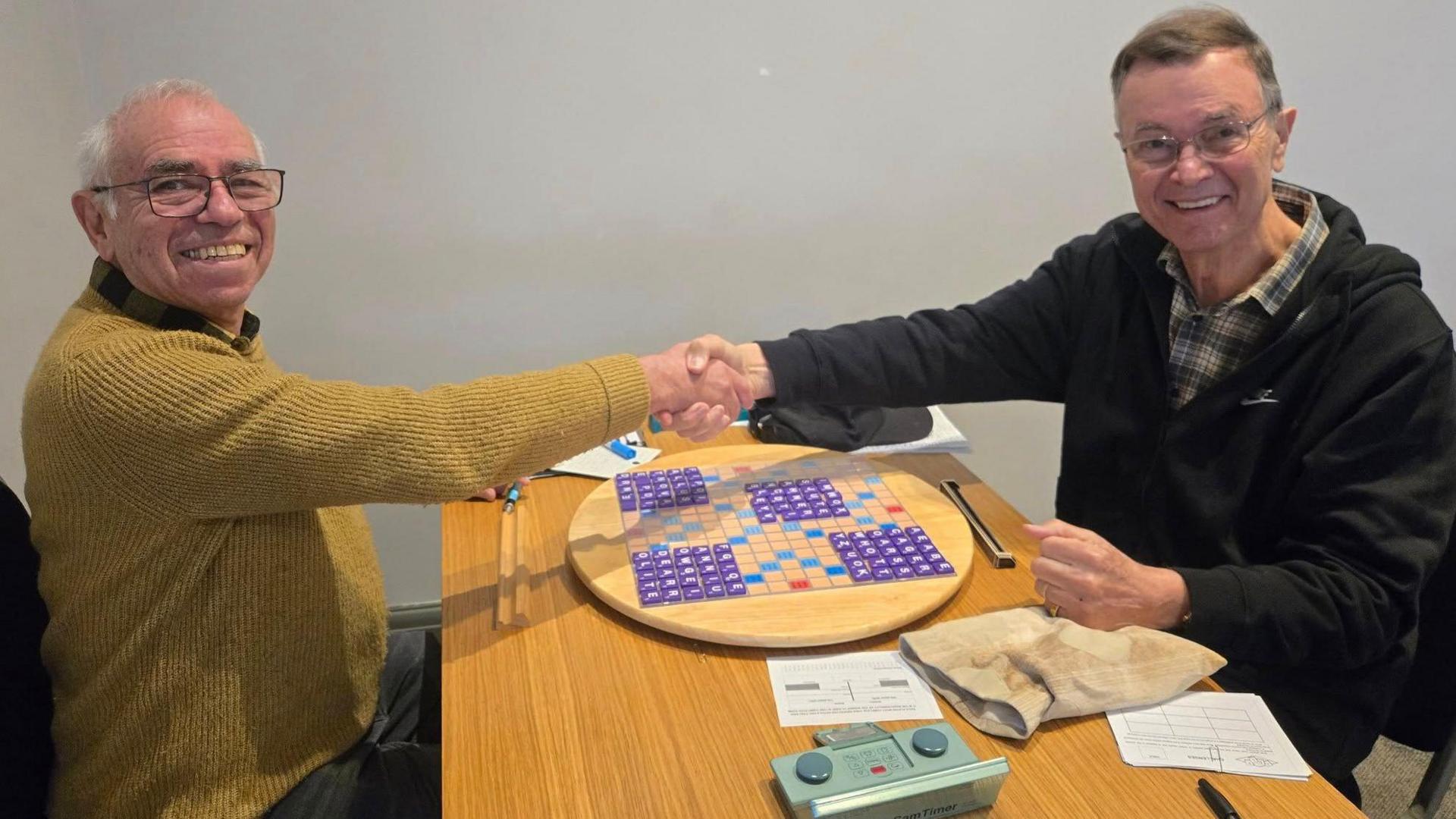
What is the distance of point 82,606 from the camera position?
3.53 ft

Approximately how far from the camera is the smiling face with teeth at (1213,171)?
51.7 inches

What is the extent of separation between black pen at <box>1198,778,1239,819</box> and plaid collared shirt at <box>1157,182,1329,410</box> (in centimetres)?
70

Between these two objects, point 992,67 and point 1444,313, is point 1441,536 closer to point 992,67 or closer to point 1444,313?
point 992,67

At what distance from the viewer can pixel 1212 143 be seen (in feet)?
4.38

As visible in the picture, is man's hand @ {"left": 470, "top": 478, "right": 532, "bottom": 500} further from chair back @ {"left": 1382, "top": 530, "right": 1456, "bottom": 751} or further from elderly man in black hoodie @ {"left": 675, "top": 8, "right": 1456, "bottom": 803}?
chair back @ {"left": 1382, "top": 530, "right": 1456, "bottom": 751}

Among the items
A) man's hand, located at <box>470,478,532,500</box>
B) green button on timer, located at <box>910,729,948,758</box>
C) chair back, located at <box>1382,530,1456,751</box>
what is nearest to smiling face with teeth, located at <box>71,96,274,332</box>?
man's hand, located at <box>470,478,532,500</box>

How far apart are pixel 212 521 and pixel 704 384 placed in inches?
27.5

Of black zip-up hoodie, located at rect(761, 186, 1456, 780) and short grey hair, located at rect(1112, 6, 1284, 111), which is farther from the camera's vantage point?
short grey hair, located at rect(1112, 6, 1284, 111)

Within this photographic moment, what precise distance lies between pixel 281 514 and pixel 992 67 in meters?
1.89

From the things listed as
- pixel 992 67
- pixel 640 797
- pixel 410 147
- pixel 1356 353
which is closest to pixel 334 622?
pixel 640 797

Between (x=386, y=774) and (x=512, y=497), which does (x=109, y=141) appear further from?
(x=386, y=774)

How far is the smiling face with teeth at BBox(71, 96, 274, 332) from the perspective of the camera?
1.13m

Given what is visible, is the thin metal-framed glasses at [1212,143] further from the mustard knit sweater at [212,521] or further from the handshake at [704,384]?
the mustard knit sweater at [212,521]

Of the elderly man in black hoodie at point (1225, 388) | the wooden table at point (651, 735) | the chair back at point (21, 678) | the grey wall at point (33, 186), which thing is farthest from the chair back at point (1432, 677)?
the grey wall at point (33, 186)
